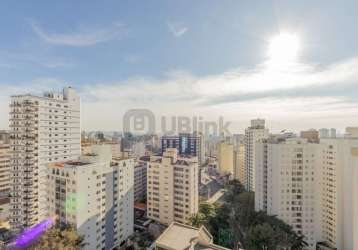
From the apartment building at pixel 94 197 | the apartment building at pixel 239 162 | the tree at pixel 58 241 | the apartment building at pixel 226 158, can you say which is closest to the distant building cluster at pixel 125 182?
the apartment building at pixel 94 197

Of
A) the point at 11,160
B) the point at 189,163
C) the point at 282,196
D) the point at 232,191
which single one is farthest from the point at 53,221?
the point at 232,191

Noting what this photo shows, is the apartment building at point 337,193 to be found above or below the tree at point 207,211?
above

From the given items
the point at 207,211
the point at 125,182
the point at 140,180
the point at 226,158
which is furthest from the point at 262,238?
the point at 226,158

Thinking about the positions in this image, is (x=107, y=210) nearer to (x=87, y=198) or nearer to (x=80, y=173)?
(x=87, y=198)

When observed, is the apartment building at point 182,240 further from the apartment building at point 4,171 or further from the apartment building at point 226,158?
the apartment building at point 226,158

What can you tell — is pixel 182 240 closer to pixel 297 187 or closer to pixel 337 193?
pixel 297 187

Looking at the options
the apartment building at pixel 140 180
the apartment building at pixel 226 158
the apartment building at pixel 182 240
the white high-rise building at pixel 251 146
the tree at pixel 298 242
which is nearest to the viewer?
the apartment building at pixel 182 240
